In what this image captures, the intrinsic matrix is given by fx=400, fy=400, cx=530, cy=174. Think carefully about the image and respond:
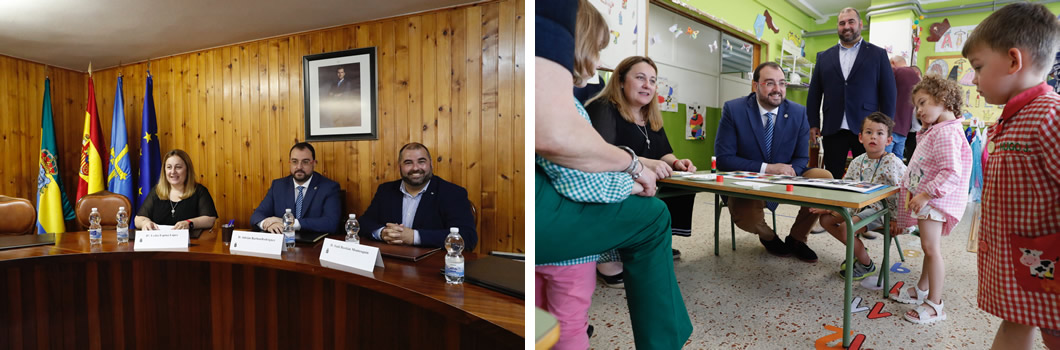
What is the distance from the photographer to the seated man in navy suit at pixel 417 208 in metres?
1.12

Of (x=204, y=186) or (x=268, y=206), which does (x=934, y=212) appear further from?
(x=204, y=186)

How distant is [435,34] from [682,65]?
65cm

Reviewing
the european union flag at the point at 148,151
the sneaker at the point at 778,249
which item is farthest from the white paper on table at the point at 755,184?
the european union flag at the point at 148,151

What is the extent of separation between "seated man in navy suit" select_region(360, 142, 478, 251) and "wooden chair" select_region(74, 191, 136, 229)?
38.2 inches

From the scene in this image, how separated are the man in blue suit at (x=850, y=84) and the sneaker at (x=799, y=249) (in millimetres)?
319

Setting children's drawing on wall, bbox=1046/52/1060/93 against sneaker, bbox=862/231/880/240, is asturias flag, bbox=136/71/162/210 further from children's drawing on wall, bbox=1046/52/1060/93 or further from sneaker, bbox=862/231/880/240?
sneaker, bbox=862/231/880/240

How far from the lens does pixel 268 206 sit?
1.33 m

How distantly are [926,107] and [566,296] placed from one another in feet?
1.81

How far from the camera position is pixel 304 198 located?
130cm

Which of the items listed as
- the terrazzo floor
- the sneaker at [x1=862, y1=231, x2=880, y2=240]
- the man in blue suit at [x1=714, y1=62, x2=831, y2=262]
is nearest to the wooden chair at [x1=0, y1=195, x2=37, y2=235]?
the terrazzo floor

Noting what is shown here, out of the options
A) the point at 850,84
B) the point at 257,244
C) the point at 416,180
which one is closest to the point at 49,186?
the point at 257,244

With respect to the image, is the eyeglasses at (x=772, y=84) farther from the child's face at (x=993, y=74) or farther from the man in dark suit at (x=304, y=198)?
the man in dark suit at (x=304, y=198)

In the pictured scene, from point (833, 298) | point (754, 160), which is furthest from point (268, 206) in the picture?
point (833, 298)

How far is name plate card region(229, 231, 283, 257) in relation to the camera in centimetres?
82
